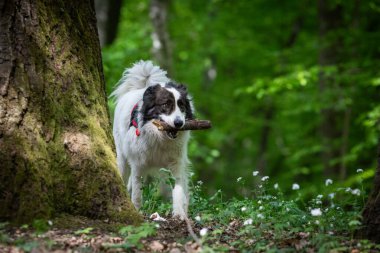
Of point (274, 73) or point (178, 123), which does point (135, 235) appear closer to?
point (178, 123)

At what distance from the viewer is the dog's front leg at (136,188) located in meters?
6.70

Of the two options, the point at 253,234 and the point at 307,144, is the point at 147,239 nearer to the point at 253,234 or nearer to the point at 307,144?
the point at 253,234

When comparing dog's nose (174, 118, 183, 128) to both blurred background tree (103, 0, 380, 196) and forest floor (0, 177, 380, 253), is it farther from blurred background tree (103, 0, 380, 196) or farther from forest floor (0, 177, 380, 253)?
blurred background tree (103, 0, 380, 196)

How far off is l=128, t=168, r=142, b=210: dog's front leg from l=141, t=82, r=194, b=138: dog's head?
2.47ft

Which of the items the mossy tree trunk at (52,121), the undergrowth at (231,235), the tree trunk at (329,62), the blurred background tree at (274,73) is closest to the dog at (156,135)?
the undergrowth at (231,235)

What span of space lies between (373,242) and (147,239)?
1.80 metres

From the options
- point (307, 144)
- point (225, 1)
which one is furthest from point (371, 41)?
point (225, 1)

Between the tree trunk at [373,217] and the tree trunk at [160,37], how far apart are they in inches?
409

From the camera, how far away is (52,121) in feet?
15.0

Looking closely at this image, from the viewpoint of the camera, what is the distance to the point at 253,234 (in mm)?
4457

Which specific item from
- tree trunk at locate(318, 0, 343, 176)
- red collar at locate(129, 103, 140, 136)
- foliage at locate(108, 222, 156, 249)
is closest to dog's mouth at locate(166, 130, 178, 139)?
red collar at locate(129, 103, 140, 136)

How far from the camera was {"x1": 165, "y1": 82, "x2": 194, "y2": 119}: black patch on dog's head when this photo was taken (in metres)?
6.71

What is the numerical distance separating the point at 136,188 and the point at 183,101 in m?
1.29

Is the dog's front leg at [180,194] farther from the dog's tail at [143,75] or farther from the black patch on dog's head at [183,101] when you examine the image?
the dog's tail at [143,75]
